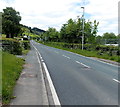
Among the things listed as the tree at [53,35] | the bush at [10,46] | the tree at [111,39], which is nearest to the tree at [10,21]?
the bush at [10,46]

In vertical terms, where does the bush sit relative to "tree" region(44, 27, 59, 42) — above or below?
below

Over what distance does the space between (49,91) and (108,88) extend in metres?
2.66

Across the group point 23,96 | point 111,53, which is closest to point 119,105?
point 23,96

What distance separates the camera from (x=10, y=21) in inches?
1417

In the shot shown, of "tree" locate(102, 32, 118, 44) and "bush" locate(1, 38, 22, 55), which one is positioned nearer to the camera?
"bush" locate(1, 38, 22, 55)

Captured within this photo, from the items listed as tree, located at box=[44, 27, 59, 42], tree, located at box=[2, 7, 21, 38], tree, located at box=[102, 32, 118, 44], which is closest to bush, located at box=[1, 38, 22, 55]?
tree, located at box=[2, 7, 21, 38]

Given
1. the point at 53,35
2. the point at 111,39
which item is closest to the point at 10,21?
the point at 111,39

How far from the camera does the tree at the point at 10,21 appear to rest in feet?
117

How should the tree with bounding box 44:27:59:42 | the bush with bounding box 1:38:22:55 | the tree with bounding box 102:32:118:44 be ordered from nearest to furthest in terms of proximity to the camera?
the bush with bounding box 1:38:22:55, the tree with bounding box 102:32:118:44, the tree with bounding box 44:27:59:42

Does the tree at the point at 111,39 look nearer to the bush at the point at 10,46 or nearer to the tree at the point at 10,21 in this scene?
the bush at the point at 10,46

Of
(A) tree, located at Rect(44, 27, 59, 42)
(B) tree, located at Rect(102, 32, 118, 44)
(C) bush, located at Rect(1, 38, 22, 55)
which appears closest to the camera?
(C) bush, located at Rect(1, 38, 22, 55)

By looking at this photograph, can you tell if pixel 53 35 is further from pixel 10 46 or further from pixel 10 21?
pixel 10 46

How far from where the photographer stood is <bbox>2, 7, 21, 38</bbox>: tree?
35719 millimetres

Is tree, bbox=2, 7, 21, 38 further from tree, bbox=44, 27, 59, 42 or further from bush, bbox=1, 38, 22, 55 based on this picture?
tree, bbox=44, 27, 59, 42
